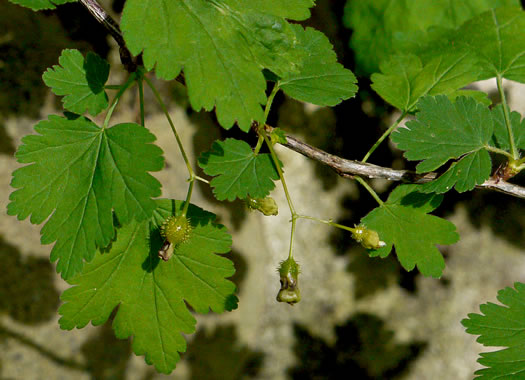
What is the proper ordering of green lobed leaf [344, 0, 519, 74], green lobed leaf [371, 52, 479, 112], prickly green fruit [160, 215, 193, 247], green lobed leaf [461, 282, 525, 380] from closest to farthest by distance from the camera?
1. prickly green fruit [160, 215, 193, 247]
2. green lobed leaf [461, 282, 525, 380]
3. green lobed leaf [371, 52, 479, 112]
4. green lobed leaf [344, 0, 519, 74]

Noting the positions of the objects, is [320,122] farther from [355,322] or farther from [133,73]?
[133,73]

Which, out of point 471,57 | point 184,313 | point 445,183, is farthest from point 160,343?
point 471,57

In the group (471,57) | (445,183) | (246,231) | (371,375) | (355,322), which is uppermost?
(471,57)

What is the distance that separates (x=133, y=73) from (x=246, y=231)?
2.00 metres

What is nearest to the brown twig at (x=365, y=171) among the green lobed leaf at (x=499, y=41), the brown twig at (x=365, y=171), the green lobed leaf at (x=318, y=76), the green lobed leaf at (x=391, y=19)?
the brown twig at (x=365, y=171)

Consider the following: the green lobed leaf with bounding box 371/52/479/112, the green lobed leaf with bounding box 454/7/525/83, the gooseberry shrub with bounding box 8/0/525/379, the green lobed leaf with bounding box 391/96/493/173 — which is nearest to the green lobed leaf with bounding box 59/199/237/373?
the gooseberry shrub with bounding box 8/0/525/379

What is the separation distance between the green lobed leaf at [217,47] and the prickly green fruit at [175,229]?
32 cm

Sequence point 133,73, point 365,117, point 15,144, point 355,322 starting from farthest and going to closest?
point 355,322
point 365,117
point 15,144
point 133,73

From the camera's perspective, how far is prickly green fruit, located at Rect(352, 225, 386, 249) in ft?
3.94

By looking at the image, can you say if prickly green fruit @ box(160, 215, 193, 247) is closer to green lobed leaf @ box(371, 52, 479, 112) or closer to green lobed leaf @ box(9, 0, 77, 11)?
green lobed leaf @ box(9, 0, 77, 11)

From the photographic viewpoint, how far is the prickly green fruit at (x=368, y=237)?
1202 mm

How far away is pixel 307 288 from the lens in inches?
128

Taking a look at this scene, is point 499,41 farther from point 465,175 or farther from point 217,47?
point 217,47

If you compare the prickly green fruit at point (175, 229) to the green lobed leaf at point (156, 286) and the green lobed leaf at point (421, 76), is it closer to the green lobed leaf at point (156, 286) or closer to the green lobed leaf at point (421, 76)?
the green lobed leaf at point (156, 286)
